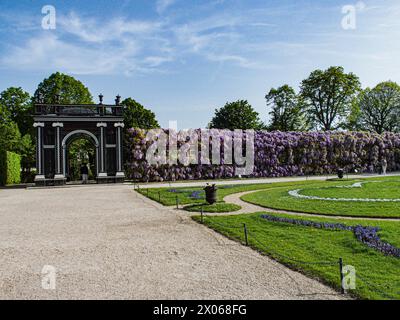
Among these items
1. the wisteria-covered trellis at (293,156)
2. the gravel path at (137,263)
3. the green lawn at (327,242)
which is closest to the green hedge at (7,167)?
the wisteria-covered trellis at (293,156)

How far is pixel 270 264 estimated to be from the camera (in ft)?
20.9

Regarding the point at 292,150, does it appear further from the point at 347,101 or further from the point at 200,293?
the point at 200,293

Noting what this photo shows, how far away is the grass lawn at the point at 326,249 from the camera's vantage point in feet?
17.2

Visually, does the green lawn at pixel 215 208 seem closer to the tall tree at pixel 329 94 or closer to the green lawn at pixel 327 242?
the green lawn at pixel 327 242

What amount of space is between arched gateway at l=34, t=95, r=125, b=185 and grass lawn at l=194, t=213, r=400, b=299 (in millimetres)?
21574

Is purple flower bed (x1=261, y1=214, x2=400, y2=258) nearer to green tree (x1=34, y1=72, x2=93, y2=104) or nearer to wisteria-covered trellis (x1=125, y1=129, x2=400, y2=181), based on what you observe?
wisteria-covered trellis (x1=125, y1=129, x2=400, y2=181)

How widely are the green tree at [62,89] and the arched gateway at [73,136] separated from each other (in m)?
13.1

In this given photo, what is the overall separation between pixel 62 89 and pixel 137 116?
31.8 feet

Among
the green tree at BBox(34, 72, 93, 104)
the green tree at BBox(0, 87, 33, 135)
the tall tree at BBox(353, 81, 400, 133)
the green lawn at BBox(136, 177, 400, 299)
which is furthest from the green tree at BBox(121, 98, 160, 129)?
the green lawn at BBox(136, 177, 400, 299)

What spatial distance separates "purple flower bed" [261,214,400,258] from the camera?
22.3ft

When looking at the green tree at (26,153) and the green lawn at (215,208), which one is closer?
the green lawn at (215,208)

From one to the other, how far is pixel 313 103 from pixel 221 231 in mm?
48708

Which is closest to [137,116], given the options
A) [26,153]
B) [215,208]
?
[26,153]

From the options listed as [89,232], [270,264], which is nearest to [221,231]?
[270,264]
